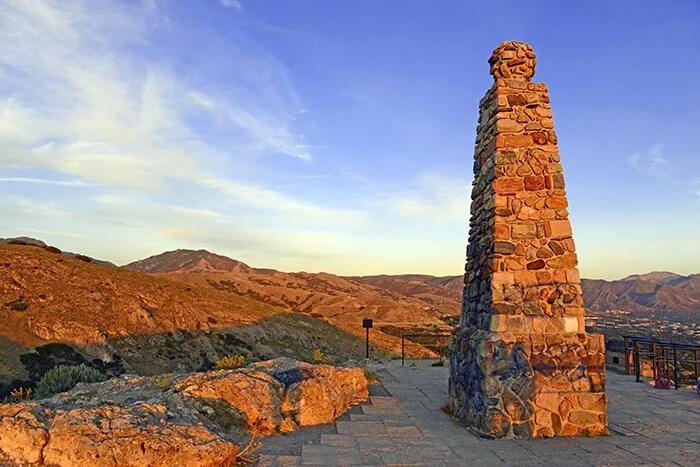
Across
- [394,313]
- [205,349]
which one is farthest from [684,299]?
[205,349]

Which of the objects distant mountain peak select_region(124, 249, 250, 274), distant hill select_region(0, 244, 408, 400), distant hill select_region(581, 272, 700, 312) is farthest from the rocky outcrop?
distant mountain peak select_region(124, 249, 250, 274)

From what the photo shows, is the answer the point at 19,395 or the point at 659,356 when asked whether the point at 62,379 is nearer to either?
the point at 19,395

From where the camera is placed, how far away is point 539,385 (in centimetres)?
Answer: 672

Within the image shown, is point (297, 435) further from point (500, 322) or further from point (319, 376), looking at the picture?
point (500, 322)

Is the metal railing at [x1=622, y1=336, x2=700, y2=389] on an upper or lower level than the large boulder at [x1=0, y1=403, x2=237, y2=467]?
upper

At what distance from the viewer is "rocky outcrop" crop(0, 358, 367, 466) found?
4496 millimetres

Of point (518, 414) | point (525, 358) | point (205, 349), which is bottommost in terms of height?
point (205, 349)

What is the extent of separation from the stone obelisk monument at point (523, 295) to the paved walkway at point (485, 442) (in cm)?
42

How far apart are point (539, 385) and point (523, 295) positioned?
1295 mm

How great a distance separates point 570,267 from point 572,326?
884 mm

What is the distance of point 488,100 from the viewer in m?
8.12

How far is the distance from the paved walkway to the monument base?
0.81ft

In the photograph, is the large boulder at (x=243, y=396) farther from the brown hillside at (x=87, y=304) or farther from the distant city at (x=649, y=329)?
the brown hillside at (x=87, y=304)

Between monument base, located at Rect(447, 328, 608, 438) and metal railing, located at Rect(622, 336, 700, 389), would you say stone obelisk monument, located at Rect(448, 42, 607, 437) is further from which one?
metal railing, located at Rect(622, 336, 700, 389)
